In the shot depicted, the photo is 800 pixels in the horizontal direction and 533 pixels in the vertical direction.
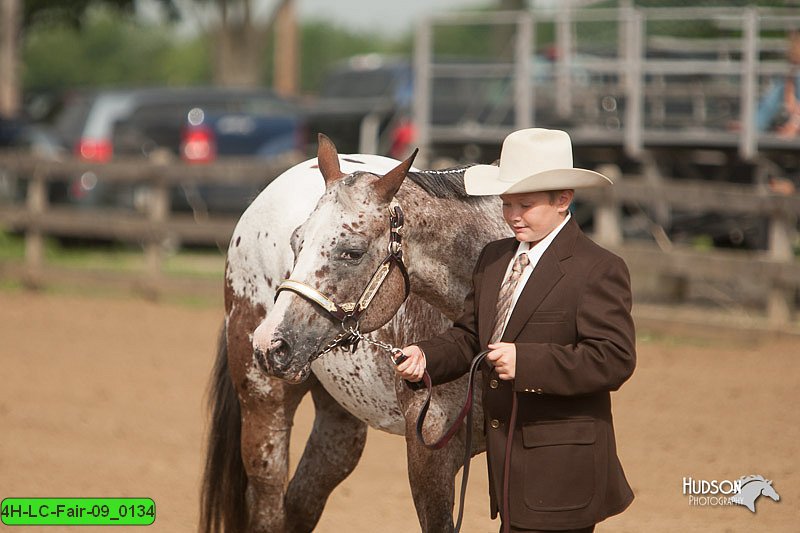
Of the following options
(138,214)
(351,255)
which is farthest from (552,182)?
(138,214)

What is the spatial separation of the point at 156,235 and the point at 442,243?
8.59 meters

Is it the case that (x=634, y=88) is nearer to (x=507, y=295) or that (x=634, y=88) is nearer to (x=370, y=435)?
(x=370, y=435)

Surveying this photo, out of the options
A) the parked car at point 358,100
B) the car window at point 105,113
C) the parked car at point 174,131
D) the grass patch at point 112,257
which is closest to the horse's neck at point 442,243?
the grass patch at point 112,257

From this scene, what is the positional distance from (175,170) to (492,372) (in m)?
9.02

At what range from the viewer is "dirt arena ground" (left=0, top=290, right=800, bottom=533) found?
518cm

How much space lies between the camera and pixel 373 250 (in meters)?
3.19

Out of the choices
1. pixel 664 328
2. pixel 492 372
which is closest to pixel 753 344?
pixel 664 328

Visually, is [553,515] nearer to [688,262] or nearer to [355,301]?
[355,301]

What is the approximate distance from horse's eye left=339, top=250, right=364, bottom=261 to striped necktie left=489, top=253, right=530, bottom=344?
15.6 inches

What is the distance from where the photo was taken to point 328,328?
3.10 m

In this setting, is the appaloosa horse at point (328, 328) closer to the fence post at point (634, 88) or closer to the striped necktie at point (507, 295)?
the striped necktie at point (507, 295)

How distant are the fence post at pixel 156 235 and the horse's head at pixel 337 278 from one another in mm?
8561

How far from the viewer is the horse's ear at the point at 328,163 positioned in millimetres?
3320

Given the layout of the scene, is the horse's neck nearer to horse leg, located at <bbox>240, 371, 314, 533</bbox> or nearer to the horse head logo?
horse leg, located at <bbox>240, 371, 314, 533</bbox>
